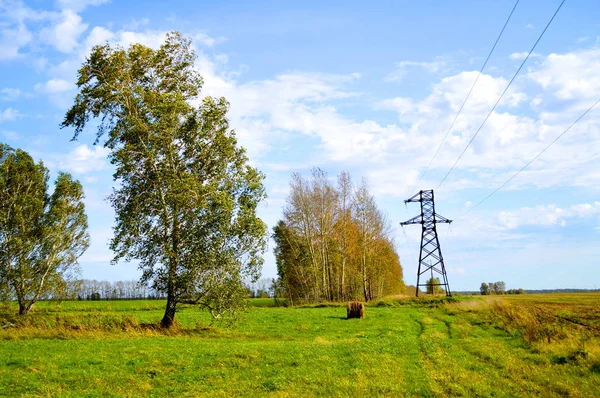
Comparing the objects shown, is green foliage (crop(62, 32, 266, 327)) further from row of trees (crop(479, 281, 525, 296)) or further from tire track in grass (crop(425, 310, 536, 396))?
row of trees (crop(479, 281, 525, 296))

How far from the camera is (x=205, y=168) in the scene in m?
30.3

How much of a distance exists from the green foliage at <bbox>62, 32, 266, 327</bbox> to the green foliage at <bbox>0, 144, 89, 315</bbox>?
2040 centimetres

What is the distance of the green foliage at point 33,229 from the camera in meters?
45.0

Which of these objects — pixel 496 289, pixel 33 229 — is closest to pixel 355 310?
pixel 33 229

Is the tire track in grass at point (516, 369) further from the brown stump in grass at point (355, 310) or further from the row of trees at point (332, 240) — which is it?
A: the row of trees at point (332, 240)

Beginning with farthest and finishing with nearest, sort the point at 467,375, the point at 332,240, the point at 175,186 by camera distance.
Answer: the point at 332,240 → the point at 175,186 → the point at 467,375

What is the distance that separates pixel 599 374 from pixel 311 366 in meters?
9.01

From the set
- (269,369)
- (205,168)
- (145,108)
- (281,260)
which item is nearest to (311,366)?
(269,369)

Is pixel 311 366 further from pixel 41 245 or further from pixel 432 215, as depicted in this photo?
pixel 432 215

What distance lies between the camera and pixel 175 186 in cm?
2773

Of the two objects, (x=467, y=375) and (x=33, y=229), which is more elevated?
(x=33, y=229)

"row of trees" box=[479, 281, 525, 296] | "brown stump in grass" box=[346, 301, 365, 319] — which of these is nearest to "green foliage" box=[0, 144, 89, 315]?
"brown stump in grass" box=[346, 301, 365, 319]

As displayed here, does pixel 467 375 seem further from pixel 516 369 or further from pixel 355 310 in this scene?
pixel 355 310

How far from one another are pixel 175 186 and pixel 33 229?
2778 centimetres
